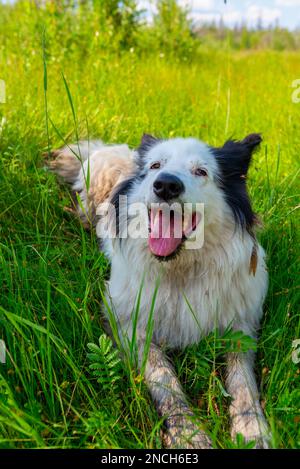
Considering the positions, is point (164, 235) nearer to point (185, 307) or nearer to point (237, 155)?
point (185, 307)

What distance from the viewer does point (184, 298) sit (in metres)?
2.42

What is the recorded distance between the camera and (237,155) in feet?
8.54

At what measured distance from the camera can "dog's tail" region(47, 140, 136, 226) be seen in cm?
371

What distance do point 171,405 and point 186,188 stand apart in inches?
37.4

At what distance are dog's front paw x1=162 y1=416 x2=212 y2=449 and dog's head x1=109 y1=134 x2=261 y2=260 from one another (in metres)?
0.74

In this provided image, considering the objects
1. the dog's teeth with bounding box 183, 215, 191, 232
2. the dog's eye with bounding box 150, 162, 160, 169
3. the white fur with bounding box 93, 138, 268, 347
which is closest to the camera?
the dog's teeth with bounding box 183, 215, 191, 232

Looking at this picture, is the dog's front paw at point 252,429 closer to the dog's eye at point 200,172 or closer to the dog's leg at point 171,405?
the dog's leg at point 171,405

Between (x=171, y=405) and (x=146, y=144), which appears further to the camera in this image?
(x=146, y=144)

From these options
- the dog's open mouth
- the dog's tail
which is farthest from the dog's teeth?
the dog's tail

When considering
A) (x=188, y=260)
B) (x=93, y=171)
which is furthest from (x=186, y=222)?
(x=93, y=171)

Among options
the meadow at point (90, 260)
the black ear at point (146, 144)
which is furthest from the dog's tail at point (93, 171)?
the black ear at point (146, 144)

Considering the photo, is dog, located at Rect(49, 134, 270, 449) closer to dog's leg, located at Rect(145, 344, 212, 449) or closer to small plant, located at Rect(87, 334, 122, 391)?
dog's leg, located at Rect(145, 344, 212, 449)

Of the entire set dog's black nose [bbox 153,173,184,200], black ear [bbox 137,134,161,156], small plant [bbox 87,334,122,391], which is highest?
black ear [bbox 137,134,161,156]
